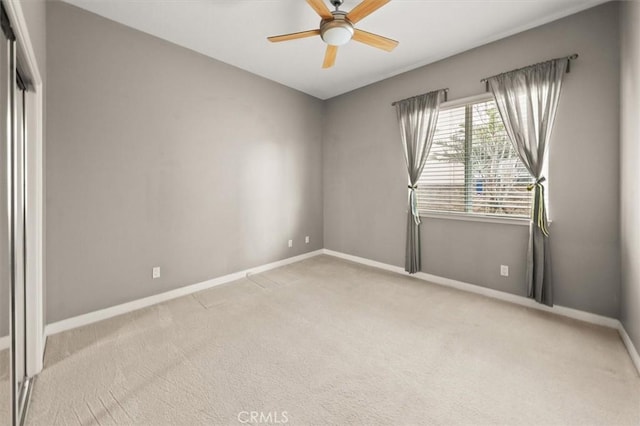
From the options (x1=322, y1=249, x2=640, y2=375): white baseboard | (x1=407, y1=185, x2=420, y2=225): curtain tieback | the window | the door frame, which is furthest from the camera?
(x1=407, y1=185, x2=420, y2=225): curtain tieback

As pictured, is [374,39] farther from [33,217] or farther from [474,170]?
[33,217]

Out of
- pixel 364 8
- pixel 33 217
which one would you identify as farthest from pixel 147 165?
pixel 364 8

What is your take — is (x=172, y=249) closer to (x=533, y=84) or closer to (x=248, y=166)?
(x=248, y=166)

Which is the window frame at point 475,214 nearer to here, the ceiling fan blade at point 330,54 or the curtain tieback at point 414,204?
the curtain tieback at point 414,204

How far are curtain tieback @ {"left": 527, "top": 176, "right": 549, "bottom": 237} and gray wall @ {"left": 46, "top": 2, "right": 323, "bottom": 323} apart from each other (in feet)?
10.5

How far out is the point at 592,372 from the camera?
5.97 feet

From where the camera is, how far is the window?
2920 mm

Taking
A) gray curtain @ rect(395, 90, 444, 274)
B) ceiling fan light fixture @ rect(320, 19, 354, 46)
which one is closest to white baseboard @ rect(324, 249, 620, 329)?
gray curtain @ rect(395, 90, 444, 274)

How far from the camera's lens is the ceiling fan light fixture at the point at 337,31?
222 centimetres

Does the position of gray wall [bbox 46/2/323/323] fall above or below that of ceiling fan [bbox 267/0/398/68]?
below

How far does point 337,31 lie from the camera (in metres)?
2.26

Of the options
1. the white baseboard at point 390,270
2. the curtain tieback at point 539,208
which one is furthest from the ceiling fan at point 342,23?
the white baseboard at point 390,270

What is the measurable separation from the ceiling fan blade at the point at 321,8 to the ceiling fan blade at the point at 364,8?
0.18m

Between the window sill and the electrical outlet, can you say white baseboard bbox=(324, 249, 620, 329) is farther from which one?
the window sill
